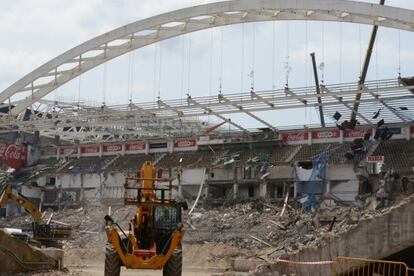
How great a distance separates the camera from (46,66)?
139 feet

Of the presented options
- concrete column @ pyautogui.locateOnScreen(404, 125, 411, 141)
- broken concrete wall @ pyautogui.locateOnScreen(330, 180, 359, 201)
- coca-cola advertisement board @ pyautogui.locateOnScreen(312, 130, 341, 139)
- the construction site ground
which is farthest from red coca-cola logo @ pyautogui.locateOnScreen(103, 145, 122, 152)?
concrete column @ pyautogui.locateOnScreen(404, 125, 411, 141)

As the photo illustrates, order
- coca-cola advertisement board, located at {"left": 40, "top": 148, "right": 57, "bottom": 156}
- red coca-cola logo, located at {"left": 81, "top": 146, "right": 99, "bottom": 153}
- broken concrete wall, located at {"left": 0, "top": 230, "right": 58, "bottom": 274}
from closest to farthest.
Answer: broken concrete wall, located at {"left": 0, "top": 230, "right": 58, "bottom": 274} < red coca-cola logo, located at {"left": 81, "top": 146, "right": 99, "bottom": 153} < coca-cola advertisement board, located at {"left": 40, "top": 148, "right": 57, "bottom": 156}

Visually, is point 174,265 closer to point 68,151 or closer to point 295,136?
point 295,136

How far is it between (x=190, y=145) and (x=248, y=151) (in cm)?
563

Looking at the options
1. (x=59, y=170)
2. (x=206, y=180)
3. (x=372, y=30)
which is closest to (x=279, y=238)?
(x=206, y=180)

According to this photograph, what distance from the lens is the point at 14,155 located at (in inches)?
2271

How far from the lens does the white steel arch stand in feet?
101

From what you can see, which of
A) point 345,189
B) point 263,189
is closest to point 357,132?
point 345,189

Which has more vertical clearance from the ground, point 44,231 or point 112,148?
point 112,148

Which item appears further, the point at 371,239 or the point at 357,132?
the point at 357,132

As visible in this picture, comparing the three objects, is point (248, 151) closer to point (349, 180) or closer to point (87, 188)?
point (349, 180)

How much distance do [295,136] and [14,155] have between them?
25.8m

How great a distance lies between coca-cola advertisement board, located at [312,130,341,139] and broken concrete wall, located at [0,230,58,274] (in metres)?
27.9

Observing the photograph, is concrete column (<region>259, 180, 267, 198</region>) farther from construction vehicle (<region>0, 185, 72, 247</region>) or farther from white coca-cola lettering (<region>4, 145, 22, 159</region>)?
white coca-cola lettering (<region>4, 145, 22, 159</region>)
